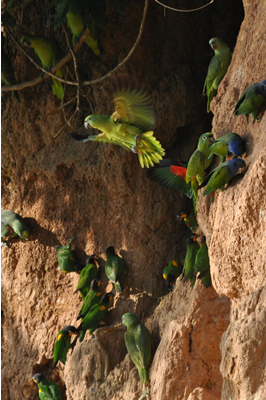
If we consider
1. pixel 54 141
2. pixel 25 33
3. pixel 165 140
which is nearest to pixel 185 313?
pixel 165 140

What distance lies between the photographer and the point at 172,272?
15.4 ft

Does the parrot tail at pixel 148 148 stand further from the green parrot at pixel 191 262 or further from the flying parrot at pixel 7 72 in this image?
the flying parrot at pixel 7 72

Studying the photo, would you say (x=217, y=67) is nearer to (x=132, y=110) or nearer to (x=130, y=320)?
(x=132, y=110)

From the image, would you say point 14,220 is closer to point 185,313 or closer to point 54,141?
point 54,141

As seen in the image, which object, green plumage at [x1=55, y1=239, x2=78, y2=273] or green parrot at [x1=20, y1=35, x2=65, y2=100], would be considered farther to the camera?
green plumage at [x1=55, y1=239, x2=78, y2=273]

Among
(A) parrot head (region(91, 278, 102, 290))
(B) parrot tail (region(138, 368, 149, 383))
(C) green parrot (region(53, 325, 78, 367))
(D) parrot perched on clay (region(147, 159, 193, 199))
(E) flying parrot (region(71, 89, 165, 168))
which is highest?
(E) flying parrot (region(71, 89, 165, 168))

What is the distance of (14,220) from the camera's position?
5.53 m

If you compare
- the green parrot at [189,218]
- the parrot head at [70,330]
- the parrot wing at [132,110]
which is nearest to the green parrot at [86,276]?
the parrot head at [70,330]

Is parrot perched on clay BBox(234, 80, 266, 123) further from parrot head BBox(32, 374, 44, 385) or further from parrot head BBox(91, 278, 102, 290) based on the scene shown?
parrot head BBox(32, 374, 44, 385)

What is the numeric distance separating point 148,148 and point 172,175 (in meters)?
0.37

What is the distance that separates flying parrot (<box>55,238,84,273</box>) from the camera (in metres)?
5.22

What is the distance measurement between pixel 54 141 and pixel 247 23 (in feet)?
8.39

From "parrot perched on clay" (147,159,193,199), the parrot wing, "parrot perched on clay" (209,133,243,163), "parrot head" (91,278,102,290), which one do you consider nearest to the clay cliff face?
"parrot head" (91,278,102,290)

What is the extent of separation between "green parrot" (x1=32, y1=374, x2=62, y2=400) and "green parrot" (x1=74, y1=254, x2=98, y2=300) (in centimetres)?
81
